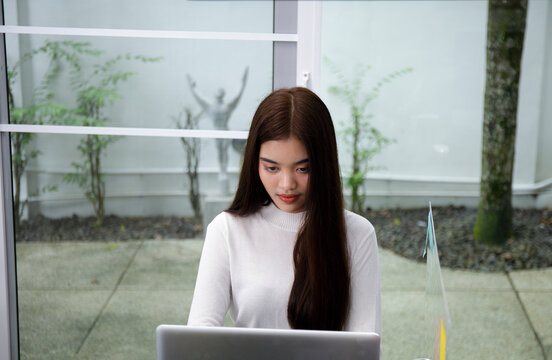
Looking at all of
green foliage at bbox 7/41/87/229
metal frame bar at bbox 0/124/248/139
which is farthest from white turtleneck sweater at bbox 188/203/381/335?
green foliage at bbox 7/41/87/229

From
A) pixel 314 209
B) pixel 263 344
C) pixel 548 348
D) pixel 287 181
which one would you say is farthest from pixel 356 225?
pixel 548 348

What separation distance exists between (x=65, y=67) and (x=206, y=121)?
0.55m

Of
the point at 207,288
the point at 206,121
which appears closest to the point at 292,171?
the point at 207,288

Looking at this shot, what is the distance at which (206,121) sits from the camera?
2.12 m

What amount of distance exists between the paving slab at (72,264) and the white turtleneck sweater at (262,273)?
3.01 feet

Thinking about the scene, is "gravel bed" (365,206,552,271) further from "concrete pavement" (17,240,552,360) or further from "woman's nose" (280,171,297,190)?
"woman's nose" (280,171,297,190)

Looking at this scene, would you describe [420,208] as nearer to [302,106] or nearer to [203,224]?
[203,224]

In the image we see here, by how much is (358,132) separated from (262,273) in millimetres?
1387

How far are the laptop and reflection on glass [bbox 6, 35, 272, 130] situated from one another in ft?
4.13

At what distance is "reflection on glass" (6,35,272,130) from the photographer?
2078 mm

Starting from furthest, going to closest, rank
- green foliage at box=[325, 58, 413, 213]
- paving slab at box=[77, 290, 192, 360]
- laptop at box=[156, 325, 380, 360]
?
green foliage at box=[325, 58, 413, 213] < paving slab at box=[77, 290, 192, 360] < laptop at box=[156, 325, 380, 360]

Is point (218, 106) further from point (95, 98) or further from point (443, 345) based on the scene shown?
point (443, 345)

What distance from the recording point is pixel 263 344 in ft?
3.02

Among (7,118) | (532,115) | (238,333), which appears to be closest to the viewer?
(238,333)
